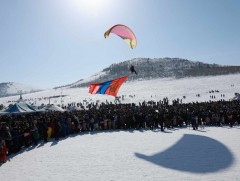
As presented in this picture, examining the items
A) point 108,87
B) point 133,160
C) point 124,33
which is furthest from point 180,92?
point 133,160

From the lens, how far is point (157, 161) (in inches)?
431

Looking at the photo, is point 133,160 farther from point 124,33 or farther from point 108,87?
point 108,87

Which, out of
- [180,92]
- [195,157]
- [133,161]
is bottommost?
[133,161]

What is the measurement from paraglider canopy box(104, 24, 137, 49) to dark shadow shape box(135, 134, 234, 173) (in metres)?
7.14

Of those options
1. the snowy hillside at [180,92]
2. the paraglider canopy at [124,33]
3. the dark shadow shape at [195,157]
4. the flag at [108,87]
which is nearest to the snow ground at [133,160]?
the dark shadow shape at [195,157]

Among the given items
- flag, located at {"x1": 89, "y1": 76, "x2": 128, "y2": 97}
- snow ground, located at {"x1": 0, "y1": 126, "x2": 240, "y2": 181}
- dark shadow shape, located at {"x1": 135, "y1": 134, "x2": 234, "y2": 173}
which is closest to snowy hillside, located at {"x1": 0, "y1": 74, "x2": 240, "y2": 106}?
flag, located at {"x1": 89, "y1": 76, "x2": 128, "y2": 97}

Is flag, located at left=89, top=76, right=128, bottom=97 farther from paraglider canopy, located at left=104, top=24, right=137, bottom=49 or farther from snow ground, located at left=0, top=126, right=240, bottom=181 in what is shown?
snow ground, located at left=0, top=126, right=240, bottom=181

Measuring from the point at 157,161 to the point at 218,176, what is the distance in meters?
2.76

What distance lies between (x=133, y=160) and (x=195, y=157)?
224 cm

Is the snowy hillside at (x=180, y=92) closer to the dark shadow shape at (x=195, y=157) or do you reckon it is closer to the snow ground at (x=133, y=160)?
the snow ground at (x=133, y=160)

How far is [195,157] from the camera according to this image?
1118cm

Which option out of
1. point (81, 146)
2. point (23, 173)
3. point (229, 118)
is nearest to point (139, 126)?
point (229, 118)

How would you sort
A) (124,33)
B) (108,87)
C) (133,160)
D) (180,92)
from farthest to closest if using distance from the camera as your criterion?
1. (180,92)
2. (108,87)
3. (124,33)
4. (133,160)

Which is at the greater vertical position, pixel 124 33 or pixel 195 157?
pixel 124 33
